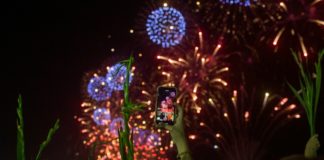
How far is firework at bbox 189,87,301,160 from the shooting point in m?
13.1

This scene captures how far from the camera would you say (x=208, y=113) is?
13641mm

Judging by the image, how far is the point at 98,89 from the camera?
379 inches

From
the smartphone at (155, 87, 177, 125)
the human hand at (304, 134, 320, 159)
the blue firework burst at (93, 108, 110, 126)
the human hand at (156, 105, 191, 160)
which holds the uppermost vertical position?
the blue firework burst at (93, 108, 110, 126)

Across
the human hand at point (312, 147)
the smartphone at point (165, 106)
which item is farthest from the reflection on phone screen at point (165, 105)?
the human hand at point (312, 147)

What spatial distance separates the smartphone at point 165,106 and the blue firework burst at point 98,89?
20.1 ft

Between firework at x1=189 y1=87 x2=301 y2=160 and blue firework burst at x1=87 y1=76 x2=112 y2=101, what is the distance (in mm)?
4195

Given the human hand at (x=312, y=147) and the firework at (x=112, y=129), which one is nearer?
the human hand at (x=312, y=147)

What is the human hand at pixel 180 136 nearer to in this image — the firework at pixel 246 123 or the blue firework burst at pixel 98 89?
the blue firework burst at pixel 98 89

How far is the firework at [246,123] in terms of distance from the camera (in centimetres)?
1312

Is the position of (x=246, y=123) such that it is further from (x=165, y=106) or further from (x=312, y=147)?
(x=312, y=147)

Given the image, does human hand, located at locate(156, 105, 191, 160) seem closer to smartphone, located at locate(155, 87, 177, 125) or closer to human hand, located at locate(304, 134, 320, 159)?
smartphone, located at locate(155, 87, 177, 125)

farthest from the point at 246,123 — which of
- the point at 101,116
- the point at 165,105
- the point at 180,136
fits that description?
the point at 180,136

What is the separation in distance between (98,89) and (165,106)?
6374 mm

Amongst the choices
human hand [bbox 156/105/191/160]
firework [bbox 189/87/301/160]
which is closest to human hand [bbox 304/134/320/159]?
human hand [bbox 156/105/191/160]
